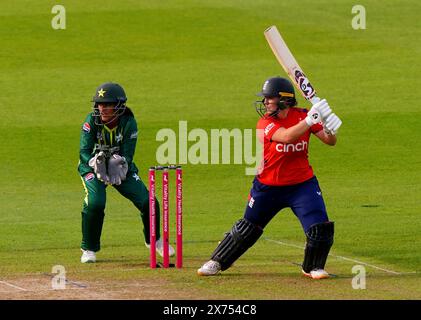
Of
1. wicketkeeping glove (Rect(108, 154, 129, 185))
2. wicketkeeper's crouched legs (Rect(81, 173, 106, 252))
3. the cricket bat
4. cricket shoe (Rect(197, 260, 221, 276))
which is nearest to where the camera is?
the cricket bat

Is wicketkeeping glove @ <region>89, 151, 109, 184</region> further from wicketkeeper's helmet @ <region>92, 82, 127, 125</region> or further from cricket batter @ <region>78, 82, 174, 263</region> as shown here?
wicketkeeper's helmet @ <region>92, 82, 127, 125</region>

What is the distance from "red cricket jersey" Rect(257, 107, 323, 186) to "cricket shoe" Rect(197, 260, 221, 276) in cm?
92

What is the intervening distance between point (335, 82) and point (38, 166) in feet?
26.6

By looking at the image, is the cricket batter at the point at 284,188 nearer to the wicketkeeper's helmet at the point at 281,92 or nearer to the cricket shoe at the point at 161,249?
the wicketkeeper's helmet at the point at 281,92

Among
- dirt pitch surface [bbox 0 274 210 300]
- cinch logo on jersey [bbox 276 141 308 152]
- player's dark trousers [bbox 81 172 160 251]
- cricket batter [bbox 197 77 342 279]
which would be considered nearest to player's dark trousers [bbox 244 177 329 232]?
cricket batter [bbox 197 77 342 279]

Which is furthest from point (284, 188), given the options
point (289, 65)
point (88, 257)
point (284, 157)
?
point (88, 257)

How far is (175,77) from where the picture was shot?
2641cm

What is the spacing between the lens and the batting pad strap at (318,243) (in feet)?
36.6

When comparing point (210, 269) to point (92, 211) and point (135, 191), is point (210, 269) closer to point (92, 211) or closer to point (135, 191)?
point (135, 191)

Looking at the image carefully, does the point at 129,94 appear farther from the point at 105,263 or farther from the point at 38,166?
the point at 105,263

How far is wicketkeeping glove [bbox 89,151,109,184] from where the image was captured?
1227cm

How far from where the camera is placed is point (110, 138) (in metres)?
12.5

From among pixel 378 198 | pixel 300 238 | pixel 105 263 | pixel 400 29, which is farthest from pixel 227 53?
pixel 105 263

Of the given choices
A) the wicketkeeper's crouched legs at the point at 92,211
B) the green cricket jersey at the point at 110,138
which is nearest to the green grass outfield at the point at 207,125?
the wicketkeeper's crouched legs at the point at 92,211
